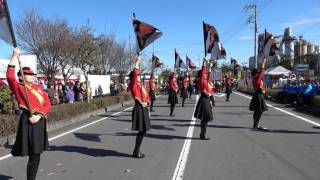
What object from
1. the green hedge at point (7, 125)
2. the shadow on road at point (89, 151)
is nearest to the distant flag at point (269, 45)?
the green hedge at point (7, 125)

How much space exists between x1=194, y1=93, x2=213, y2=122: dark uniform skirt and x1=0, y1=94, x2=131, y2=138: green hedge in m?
4.74

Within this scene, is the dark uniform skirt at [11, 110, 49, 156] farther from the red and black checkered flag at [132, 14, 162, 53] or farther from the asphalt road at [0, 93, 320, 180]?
the red and black checkered flag at [132, 14, 162, 53]

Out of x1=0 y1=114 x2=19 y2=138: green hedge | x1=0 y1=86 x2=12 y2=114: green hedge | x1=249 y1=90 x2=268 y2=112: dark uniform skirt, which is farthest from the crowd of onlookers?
x1=0 y1=114 x2=19 y2=138: green hedge

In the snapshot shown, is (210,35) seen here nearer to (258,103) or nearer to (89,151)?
(258,103)

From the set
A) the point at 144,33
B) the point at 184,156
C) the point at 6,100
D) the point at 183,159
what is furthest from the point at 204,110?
the point at 6,100

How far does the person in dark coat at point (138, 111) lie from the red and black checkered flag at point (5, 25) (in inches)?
124

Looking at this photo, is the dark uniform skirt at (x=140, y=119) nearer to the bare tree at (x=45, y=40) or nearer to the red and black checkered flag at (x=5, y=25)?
the red and black checkered flag at (x=5, y=25)

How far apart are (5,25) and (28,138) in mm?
1585

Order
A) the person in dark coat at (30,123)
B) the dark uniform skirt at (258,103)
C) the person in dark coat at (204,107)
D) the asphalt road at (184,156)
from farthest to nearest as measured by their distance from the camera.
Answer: the dark uniform skirt at (258,103)
the person in dark coat at (204,107)
the asphalt road at (184,156)
the person in dark coat at (30,123)

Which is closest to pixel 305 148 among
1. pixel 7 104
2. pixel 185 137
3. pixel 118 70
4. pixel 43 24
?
pixel 185 137

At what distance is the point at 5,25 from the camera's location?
21.3 feet

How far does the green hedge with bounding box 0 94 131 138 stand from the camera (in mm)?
11984

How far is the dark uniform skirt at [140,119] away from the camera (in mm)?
9133

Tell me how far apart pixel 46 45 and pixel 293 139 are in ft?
80.9
